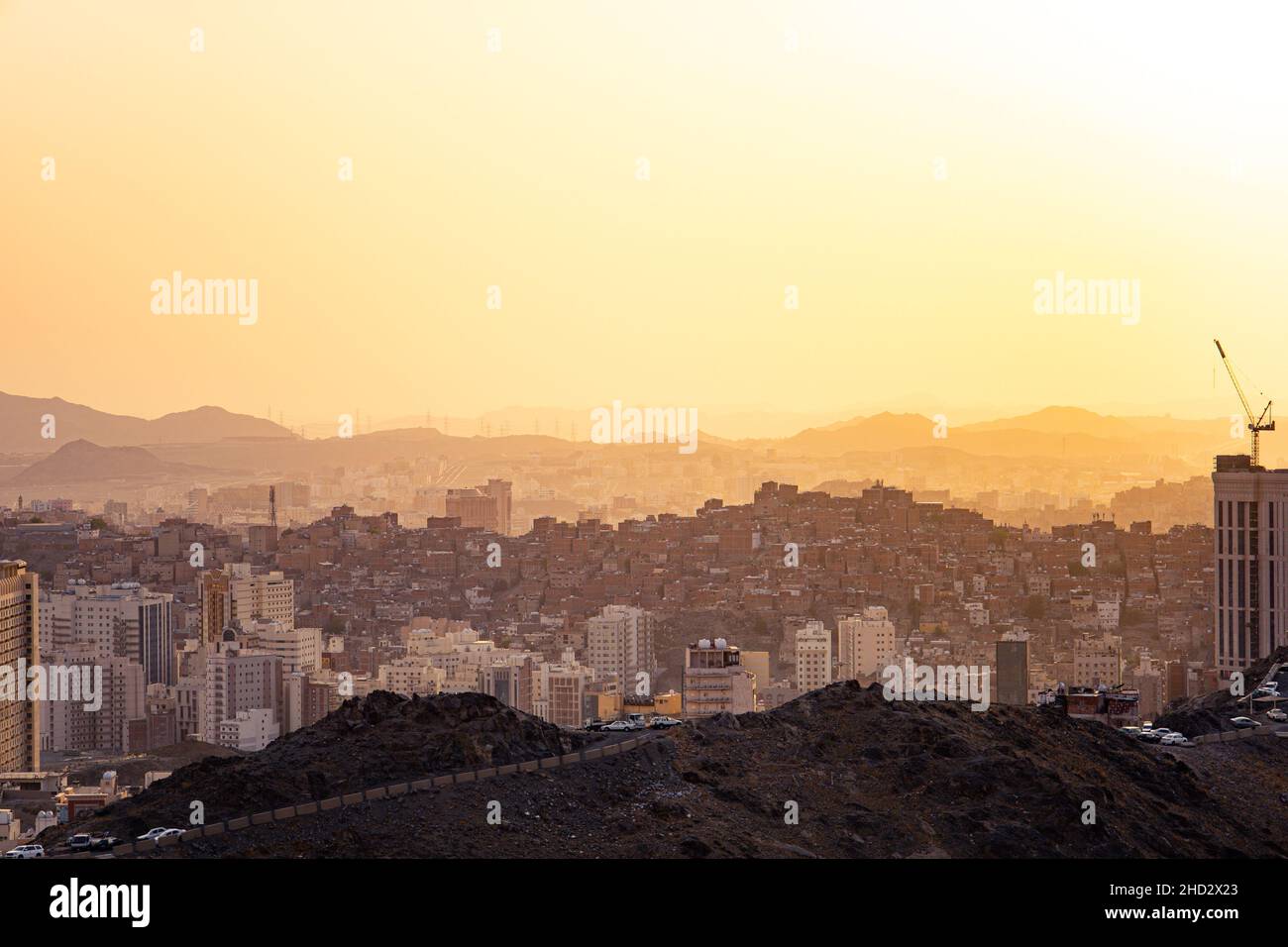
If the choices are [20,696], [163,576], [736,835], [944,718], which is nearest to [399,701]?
[736,835]

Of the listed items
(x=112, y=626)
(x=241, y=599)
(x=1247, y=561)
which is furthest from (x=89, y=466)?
(x=1247, y=561)

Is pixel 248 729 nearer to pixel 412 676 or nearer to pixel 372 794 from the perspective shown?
pixel 412 676

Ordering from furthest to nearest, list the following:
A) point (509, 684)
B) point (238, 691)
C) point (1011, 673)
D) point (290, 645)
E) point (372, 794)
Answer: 1. point (290, 645)
2. point (238, 691)
3. point (509, 684)
4. point (1011, 673)
5. point (372, 794)

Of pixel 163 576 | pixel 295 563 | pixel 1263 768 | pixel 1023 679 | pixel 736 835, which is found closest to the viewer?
pixel 736 835

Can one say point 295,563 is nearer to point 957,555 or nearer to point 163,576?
point 163,576

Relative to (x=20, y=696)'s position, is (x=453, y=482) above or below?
above
